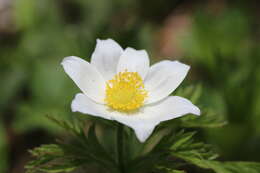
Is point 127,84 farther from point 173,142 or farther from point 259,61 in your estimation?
point 259,61

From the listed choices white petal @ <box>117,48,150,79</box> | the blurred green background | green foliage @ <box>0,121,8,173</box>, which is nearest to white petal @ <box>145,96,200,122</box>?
white petal @ <box>117,48,150,79</box>

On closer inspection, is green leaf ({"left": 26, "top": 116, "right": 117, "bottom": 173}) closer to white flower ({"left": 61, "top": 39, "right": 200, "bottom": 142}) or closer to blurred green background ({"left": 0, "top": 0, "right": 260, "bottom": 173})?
white flower ({"left": 61, "top": 39, "right": 200, "bottom": 142})

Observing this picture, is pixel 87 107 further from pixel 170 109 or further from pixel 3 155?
pixel 3 155

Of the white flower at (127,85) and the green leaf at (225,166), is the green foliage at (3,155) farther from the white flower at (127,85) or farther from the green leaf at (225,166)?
the green leaf at (225,166)

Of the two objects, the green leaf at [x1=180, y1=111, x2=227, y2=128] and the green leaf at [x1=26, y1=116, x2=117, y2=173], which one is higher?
the green leaf at [x1=180, y1=111, x2=227, y2=128]

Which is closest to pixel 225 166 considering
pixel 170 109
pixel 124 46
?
pixel 170 109

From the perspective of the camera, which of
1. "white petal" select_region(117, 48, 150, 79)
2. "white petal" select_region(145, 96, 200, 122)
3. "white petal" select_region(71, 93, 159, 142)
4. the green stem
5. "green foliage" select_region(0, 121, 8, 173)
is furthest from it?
"green foliage" select_region(0, 121, 8, 173)

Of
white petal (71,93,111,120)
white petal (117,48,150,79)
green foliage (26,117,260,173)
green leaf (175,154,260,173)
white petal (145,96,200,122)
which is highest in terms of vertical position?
white petal (117,48,150,79)

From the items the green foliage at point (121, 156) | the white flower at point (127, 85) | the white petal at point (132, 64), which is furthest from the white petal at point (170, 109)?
the white petal at point (132, 64)
